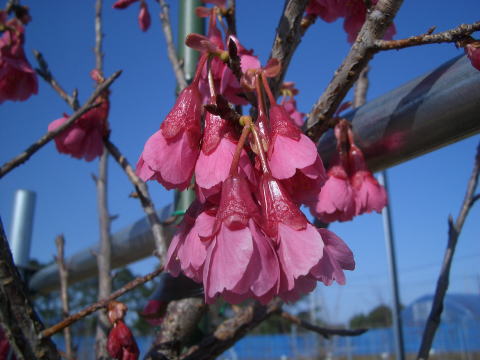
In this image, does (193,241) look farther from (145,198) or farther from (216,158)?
(145,198)

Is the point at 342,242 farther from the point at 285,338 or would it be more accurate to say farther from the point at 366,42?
the point at 285,338

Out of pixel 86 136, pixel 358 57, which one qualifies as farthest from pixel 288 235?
pixel 86 136

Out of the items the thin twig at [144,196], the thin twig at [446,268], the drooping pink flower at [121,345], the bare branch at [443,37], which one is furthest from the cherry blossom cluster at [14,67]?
the thin twig at [446,268]

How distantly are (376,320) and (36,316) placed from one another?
116 ft

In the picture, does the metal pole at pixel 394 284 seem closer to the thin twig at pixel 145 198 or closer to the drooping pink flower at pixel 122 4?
the thin twig at pixel 145 198

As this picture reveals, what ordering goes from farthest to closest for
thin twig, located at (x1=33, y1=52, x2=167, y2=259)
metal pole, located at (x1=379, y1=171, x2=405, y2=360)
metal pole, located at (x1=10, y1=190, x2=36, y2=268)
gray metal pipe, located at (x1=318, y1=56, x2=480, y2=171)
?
metal pole, located at (x1=10, y1=190, x2=36, y2=268) < metal pole, located at (x1=379, y1=171, x2=405, y2=360) < thin twig, located at (x1=33, y1=52, x2=167, y2=259) < gray metal pipe, located at (x1=318, y1=56, x2=480, y2=171)

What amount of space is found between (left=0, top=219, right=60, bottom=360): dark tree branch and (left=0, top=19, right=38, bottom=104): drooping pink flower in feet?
2.64

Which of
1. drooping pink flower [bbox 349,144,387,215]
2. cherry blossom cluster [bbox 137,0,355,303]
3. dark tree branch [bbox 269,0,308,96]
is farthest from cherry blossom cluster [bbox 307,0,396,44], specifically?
cherry blossom cluster [bbox 137,0,355,303]

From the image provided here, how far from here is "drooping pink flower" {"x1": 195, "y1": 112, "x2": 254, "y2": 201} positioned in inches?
17.8

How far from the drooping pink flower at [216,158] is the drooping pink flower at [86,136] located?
68 centimetres

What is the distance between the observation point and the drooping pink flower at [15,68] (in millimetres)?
1208

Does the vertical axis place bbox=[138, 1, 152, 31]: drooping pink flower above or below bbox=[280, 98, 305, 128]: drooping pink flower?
above

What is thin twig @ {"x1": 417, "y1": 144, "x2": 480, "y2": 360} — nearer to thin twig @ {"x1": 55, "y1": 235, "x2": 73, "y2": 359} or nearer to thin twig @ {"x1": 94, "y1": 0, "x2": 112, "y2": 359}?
thin twig @ {"x1": 94, "y1": 0, "x2": 112, "y2": 359}

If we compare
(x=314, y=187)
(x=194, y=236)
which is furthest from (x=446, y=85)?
(x=194, y=236)
